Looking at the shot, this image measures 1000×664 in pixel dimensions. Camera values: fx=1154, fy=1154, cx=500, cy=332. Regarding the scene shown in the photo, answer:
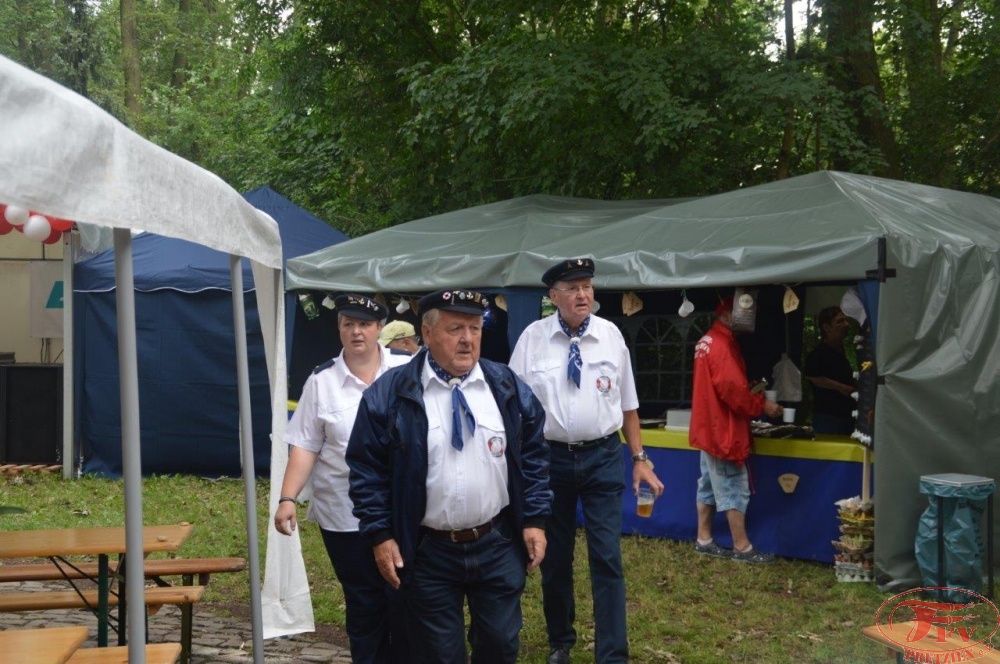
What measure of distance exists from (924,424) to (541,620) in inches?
113

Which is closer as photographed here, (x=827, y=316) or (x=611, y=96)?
(x=827, y=316)

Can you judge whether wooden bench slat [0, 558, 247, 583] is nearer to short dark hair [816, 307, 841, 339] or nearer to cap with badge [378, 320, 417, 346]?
cap with badge [378, 320, 417, 346]

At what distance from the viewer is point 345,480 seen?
498 cm

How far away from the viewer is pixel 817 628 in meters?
6.91

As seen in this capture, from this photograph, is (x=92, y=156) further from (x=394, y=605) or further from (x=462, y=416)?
(x=394, y=605)

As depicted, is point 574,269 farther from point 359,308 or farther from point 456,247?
point 456,247

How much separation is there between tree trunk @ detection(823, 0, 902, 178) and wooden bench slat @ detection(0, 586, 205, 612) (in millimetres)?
9218

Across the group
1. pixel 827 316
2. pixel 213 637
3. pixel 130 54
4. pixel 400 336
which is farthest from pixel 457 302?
pixel 130 54

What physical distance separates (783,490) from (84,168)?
6.66 m

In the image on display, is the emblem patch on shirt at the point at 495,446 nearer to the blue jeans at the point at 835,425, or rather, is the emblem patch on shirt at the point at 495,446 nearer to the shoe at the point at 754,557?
the shoe at the point at 754,557

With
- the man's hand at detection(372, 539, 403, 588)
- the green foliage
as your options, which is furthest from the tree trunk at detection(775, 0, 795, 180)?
the man's hand at detection(372, 539, 403, 588)

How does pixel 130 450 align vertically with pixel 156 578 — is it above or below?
above

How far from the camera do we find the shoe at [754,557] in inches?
334

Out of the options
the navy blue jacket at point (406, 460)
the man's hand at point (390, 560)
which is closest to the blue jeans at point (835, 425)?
the navy blue jacket at point (406, 460)
